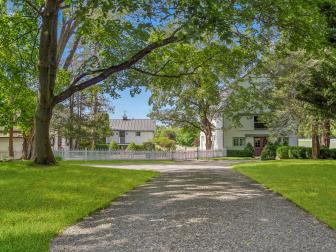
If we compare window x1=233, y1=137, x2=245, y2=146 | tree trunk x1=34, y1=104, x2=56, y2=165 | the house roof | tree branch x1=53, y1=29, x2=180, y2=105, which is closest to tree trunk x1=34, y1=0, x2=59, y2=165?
tree trunk x1=34, y1=104, x2=56, y2=165

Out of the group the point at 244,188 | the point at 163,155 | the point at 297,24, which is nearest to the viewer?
the point at 244,188

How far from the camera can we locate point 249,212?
26.0 ft

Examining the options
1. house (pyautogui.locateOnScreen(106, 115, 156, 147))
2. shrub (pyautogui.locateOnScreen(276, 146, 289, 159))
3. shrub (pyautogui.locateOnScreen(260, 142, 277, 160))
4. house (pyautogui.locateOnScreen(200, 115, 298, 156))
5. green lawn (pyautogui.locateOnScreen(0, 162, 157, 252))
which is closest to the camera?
green lawn (pyautogui.locateOnScreen(0, 162, 157, 252))

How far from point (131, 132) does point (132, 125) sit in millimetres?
1635

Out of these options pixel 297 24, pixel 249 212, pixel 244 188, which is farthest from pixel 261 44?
pixel 249 212

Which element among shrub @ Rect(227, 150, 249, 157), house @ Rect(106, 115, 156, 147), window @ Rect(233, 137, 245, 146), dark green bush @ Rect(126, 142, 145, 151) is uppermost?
house @ Rect(106, 115, 156, 147)

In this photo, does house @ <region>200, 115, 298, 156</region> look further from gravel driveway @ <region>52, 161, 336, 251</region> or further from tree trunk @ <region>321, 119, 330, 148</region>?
gravel driveway @ <region>52, 161, 336, 251</region>

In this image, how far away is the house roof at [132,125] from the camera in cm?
6988

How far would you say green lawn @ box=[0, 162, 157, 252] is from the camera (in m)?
5.95

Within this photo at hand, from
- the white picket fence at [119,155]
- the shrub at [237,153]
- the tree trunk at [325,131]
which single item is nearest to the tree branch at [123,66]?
the white picket fence at [119,155]

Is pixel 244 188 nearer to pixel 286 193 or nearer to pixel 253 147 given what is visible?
pixel 286 193

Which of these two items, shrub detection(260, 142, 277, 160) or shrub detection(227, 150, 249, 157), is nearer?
shrub detection(260, 142, 277, 160)

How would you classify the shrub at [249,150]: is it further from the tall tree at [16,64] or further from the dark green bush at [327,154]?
the tall tree at [16,64]

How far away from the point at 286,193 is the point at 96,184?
5925 millimetres
